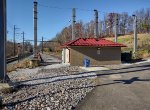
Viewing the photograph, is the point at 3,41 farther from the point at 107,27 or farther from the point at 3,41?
the point at 107,27

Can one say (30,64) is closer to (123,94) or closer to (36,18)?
(36,18)

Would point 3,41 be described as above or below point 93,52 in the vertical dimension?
above

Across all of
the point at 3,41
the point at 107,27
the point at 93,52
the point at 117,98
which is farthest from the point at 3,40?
the point at 107,27

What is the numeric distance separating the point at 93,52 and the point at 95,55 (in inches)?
17.2

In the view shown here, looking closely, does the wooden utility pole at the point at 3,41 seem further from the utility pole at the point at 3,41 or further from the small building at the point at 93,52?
the small building at the point at 93,52

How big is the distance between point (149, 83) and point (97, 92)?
4814 millimetres

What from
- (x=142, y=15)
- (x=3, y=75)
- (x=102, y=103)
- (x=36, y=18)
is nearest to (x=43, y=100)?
(x=102, y=103)

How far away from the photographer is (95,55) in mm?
33812

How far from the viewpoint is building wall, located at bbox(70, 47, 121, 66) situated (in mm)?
33097

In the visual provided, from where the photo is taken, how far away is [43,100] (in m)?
12.0

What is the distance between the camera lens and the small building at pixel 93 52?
108ft

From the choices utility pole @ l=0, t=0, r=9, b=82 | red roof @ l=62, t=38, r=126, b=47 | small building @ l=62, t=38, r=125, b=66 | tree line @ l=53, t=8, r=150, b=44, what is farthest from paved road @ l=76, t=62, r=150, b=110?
tree line @ l=53, t=8, r=150, b=44

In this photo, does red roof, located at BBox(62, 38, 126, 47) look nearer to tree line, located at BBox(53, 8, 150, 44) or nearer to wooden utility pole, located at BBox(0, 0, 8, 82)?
wooden utility pole, located at BBox(0, 0, 8, 82)

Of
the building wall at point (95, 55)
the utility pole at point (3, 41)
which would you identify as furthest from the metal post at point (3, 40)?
the building wall at point (95, 55)
